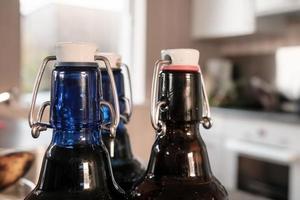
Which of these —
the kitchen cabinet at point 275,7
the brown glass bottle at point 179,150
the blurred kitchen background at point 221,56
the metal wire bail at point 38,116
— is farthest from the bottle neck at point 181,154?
the kitchen cabinet at point 275,7

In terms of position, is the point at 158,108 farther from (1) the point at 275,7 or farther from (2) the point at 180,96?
(1) the point at 275,7

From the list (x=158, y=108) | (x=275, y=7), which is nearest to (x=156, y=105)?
(x=158, y=108)

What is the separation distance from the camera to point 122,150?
1.38 ft

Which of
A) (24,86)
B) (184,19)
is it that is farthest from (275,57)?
(24,86)

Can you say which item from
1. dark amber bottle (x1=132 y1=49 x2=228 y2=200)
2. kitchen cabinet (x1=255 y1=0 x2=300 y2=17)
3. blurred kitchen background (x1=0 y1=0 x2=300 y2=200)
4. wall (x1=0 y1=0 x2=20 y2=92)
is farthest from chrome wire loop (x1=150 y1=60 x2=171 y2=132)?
kitchen cabinet (x1=255 y1=0 x2=300 y2=17)

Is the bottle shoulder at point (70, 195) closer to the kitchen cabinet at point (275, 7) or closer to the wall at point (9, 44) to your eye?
the wall at point (9, 44)

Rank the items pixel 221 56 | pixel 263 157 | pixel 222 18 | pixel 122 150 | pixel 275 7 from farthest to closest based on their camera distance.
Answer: pixel 221 56
pixel 222 18
pixel 275 7
pixel 263 157
pixel 122 150

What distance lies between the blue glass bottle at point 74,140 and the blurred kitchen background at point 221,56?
5.06ft

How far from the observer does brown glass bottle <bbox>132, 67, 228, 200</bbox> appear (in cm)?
32

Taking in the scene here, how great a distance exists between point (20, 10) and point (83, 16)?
15.3 inches

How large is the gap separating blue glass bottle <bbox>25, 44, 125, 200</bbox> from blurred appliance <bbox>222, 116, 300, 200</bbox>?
69.2 inches

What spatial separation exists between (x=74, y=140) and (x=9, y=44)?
2049 mm

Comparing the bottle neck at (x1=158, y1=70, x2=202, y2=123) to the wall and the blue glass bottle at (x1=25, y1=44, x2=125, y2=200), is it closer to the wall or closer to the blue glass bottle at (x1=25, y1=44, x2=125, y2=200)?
the blue glass bottle at (x1=25, y1=44, x2=125, y2=200)

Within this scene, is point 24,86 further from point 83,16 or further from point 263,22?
point 263,22
